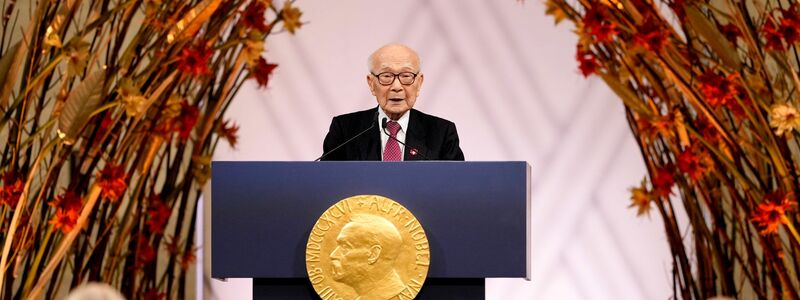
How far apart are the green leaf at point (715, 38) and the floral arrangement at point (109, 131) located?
1.14 meters

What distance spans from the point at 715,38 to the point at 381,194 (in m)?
1.05

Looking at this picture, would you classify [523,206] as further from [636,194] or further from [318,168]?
[636,194]

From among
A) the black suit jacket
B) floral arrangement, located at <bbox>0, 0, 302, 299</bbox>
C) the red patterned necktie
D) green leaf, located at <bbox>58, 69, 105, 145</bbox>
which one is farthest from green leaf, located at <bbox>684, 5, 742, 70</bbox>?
green leaf, located at <bbox>58, 69, 105, 145</bbox>

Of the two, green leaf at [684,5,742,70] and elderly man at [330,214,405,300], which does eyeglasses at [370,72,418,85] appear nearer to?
elderly man at [330,214,405,300]

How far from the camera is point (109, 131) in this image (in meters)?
3.22

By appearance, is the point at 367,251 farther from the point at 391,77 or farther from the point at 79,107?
the point at 79,107

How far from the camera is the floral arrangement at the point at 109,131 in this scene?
2.95 m

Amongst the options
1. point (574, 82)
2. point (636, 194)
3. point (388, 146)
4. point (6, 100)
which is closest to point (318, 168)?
point (388, 146)

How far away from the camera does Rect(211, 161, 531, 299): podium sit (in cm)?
236

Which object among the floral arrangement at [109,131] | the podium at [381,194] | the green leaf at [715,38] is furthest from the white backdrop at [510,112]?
the podium at [381,194]

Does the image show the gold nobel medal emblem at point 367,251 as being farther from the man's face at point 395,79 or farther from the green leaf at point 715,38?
the green leaf at point 715,38

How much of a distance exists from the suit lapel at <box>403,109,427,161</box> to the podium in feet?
0.90

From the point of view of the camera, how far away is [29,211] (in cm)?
321

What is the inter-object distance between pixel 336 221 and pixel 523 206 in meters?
0.34
